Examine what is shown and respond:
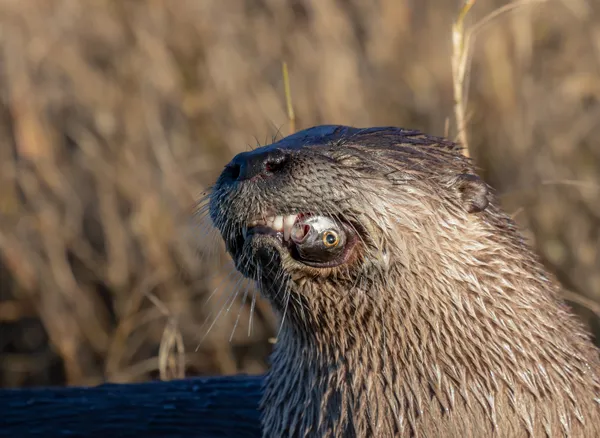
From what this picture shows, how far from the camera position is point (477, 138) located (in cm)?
458

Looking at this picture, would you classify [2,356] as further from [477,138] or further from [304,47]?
[477,138]

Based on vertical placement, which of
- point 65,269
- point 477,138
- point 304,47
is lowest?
point 65,269

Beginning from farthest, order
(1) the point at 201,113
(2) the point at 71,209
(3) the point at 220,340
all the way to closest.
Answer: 1. (1) the point at 201,113
2. (2) the point at 71,209
3. (3) the point at 220,340

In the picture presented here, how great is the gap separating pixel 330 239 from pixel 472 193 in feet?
0.99

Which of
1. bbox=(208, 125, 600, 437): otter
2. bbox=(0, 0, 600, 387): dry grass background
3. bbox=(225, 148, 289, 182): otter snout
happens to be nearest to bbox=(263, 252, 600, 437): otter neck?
bbox=(208, 125, 600, 437): otter

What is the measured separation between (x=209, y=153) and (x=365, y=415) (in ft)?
8.86

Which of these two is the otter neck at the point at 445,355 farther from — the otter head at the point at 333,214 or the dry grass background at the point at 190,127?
the dry grass background at the point at 190,127

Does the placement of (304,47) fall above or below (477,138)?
above

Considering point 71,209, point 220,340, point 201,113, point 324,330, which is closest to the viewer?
point 324,330

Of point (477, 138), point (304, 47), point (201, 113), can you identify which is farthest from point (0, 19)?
point (477, 138)

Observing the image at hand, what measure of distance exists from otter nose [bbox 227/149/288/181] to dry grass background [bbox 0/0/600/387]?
6.52 ft

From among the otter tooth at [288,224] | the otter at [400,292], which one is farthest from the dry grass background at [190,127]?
the otter tooth at [288,224]

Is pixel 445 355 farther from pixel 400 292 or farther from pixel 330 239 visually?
pixel 330 239

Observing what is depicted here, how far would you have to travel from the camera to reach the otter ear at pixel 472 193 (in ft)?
6.65
